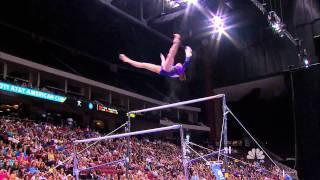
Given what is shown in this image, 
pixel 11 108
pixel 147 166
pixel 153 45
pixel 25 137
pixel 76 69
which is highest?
pixel 153 45

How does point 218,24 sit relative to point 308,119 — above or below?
above

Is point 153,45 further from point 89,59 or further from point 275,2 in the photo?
point 275,2

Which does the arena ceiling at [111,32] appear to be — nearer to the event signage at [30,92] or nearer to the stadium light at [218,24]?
the stadium light at [218,24]

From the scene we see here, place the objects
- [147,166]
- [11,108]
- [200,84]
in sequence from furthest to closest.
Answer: [200,84] < [11,108] < [147,166]

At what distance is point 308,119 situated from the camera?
19.0 metres

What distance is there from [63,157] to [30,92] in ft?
21.2

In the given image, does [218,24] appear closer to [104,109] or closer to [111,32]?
[111,32]

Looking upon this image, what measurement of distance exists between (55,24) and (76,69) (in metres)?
4.01

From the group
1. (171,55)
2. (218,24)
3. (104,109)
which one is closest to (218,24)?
(218,24)

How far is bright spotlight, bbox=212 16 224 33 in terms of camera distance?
2731 centimetres

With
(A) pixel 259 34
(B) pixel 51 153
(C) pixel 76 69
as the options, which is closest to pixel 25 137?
(B) pixel 51 153

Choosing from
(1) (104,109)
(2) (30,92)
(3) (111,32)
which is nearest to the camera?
(2) (30,92)

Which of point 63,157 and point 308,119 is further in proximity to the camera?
point 308,119

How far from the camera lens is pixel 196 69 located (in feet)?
123
